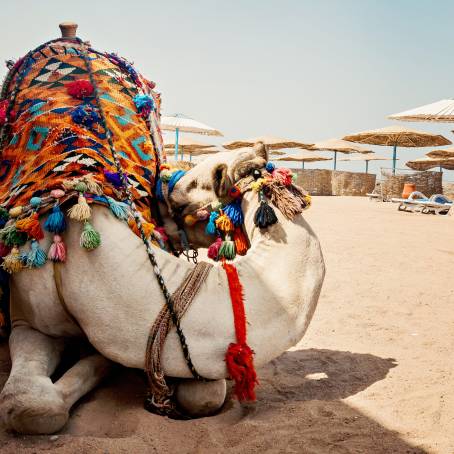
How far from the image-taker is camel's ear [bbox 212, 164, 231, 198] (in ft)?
8.84

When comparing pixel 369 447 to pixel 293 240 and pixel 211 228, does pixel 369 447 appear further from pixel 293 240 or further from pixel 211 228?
pixel 211 228

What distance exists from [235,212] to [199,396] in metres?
0.87

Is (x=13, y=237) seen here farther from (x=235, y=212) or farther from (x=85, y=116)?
(x=235, y=212)

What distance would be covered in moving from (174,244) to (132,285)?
33.9 inches

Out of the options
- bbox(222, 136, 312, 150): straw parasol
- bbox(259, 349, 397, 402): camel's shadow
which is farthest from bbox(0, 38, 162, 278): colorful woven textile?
bbox(222, 136, 312, 150): straw parasol

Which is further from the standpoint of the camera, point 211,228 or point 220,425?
point 211,228

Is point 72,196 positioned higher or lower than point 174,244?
higher

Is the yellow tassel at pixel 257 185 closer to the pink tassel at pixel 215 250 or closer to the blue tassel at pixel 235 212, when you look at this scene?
the blue tassel at pixel 235 212

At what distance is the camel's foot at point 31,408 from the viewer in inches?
82.0

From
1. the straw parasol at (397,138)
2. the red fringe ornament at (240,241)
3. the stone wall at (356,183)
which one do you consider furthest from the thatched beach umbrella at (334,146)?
the red fringe ornament at (240,241)

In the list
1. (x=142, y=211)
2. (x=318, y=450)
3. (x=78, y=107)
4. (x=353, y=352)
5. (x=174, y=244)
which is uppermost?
(x=78, y=107)

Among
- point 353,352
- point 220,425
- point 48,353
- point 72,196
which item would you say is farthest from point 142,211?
point 353,352

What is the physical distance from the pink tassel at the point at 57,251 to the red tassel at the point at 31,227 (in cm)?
10

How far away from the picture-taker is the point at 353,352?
387cm
